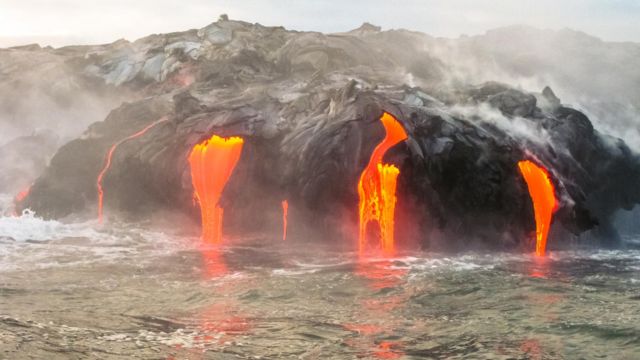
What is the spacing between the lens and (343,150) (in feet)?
92.2

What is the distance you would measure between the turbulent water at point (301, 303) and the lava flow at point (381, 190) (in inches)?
93.0

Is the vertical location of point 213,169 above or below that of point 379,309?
above

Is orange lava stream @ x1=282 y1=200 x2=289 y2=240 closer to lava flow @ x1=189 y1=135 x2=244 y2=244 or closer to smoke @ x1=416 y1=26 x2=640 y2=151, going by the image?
lava flow @ x1=189 y1=135 x2=244 y2=244

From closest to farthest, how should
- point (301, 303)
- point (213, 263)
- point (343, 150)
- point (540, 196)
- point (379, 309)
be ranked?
1. point (379, 309)
2. point (301, 303)
3. point (213, 263)
4. point (343, 150)
5. point (540, 196)

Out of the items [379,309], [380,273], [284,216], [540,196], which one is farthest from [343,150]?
[379,309]

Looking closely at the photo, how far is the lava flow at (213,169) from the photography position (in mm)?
31250

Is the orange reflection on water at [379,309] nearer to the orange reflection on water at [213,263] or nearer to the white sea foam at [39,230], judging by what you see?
the orange reflection on water at [213,263]

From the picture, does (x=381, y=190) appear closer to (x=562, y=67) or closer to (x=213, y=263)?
(x=213, y=263)

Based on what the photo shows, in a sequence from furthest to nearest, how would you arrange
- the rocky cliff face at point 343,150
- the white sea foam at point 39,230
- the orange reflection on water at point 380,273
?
the rocky cliff face at point 343,150 < the white sea foam at point 39,230 < the orange reflection on water at point 380,273

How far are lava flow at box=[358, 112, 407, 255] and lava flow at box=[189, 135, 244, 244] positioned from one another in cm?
659

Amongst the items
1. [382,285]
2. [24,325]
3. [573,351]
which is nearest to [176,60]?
[382,285]

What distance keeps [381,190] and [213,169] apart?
8.16m

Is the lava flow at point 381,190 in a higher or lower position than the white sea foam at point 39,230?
higher

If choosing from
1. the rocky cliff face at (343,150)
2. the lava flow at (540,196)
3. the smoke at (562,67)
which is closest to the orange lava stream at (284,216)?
the rocky cliff face at (343,150)
